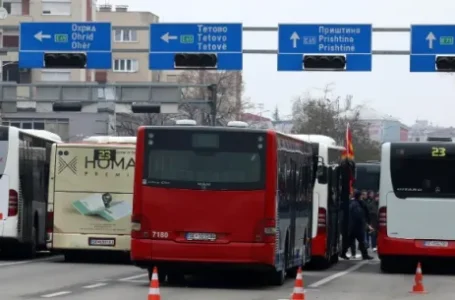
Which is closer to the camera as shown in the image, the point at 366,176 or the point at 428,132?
the point at 366,176

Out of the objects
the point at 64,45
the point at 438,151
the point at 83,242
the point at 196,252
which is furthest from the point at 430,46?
the point at 196,252

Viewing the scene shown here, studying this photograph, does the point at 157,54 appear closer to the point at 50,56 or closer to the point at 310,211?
the point at 50,56

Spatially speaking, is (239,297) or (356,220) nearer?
(239,297)

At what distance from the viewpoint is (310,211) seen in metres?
26.5

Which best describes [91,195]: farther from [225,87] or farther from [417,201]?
[225,87]

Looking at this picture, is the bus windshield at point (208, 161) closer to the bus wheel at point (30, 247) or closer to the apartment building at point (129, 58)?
the bus wheel at point (30, 247)

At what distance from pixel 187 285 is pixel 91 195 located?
725 centimetres

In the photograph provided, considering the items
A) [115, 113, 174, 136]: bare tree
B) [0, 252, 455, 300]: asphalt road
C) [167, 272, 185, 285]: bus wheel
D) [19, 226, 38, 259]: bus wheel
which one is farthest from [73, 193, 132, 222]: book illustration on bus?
[115, 113, 174, 136]: bare tree

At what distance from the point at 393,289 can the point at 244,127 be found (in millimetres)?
3977

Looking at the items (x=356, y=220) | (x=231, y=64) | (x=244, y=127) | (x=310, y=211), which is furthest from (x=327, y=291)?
(x=231, y=64)

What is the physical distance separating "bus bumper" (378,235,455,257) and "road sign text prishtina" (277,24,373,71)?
1045 cm

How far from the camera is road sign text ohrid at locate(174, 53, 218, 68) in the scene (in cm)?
3672

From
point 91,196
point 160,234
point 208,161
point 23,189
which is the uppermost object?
point 208,161

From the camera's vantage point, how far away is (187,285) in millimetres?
21500
